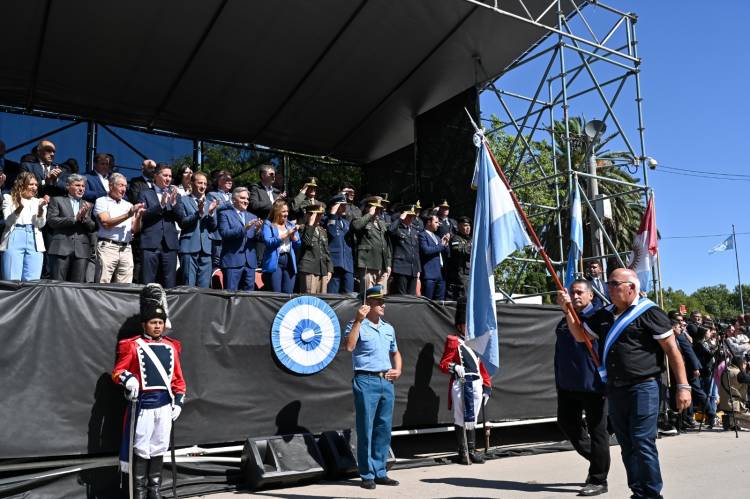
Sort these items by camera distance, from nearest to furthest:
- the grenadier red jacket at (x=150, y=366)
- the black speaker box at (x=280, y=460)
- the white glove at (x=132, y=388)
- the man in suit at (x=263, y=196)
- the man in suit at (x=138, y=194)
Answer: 1. the white glove at (x=132, y=388)
2. the grenadier red jacket at (x=150, y=366)
3. the black speaker box at (x=280, y=460)
4. the man in suit at (x=138, y=194)
5. the man in suit at (x=263, y=196)

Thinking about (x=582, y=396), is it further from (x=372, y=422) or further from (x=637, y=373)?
(x=372, y=422)

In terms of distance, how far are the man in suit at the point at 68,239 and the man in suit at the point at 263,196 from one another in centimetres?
252

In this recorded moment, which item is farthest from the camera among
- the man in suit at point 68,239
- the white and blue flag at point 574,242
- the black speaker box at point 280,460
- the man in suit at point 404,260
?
the man in suit at point 404,260

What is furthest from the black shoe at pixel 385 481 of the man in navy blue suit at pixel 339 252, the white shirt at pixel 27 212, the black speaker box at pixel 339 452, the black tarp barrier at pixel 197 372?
the white shirt at pixel 27 212

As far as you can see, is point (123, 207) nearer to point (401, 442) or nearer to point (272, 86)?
point (401, 442)

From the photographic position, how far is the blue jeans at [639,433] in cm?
452

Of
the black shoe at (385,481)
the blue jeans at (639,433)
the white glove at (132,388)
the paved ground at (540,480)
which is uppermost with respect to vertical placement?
the white glove at (132,388)

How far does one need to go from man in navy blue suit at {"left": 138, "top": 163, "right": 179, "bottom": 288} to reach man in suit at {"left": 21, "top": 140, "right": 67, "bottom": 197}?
3.65 ft

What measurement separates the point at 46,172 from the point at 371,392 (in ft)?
16.3

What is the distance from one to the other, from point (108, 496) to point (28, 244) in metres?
2.70

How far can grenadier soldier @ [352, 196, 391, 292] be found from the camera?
30.2 feet

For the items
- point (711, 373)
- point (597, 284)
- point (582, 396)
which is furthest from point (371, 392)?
point (711, 373)

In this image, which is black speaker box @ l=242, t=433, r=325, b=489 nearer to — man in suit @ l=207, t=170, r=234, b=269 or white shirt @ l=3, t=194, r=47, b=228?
man in suit @ l=207, t=170, r=234, b=269

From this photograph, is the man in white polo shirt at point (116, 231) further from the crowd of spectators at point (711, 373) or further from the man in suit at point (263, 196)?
the crowd of spectators at point (711, 373)
